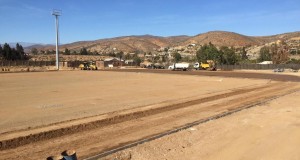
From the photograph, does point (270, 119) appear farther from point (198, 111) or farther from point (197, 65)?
point (197, 65)

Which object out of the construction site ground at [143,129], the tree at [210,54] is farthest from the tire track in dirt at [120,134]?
the tree at [210,54]

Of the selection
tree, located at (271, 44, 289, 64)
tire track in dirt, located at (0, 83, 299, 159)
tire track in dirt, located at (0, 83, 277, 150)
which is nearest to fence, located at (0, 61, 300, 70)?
tree, located at (271, 44, 289, 64)

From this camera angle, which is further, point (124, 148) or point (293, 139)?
point (293, 139)

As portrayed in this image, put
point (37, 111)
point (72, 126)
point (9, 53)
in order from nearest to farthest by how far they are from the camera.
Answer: point (72, 126) → point (37, 111) → point (9, 53)

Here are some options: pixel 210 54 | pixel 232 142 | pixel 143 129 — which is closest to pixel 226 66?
pixel 210 54

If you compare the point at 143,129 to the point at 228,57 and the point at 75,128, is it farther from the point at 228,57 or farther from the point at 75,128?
the point at 228,57

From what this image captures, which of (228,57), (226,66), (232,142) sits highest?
(228,57)

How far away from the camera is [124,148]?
1048 centimetres

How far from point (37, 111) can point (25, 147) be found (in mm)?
7009

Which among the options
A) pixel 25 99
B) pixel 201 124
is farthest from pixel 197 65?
pixel 201 124

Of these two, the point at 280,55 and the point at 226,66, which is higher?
the point at 280,55

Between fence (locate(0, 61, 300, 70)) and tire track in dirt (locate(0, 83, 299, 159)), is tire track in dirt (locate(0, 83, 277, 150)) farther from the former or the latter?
fence (locate(0, 61, 300, 70))

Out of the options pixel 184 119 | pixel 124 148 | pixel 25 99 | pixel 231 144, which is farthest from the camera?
pixel 25 99

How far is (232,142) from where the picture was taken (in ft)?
37.5
